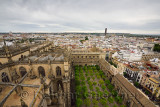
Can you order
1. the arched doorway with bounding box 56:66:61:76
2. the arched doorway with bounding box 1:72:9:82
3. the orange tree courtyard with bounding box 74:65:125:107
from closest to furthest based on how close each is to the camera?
the arched doorway with bounding box 1:72:9:82 < the arched doorway with bounding box 56:66:61:76 < the orange tree courtyard with bounding box 74:65:125:107

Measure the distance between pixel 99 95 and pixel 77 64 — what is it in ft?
67.9

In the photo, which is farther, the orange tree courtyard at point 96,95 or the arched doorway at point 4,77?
the orange tree courtyard at point 96,95

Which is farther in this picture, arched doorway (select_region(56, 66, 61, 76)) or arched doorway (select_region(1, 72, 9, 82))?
arched doorway (select_region(56, 66, 61, 76))

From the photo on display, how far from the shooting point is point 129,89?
1884 cm

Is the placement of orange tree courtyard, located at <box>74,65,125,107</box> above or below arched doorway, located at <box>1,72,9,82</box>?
below

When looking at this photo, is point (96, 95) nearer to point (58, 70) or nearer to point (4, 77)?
point (58, 70)

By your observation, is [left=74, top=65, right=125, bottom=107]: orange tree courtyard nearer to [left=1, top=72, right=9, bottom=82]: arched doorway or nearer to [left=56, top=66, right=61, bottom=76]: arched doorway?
[left=56, top=66, right=61, bottom=76]: arched doorway

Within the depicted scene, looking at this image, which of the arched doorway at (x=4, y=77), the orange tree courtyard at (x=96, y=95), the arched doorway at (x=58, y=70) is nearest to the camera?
the arched doorway at (x=4, y=77)

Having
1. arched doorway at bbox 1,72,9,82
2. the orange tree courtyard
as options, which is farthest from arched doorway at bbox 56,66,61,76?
arched doorway at bbox 1,72,9,82

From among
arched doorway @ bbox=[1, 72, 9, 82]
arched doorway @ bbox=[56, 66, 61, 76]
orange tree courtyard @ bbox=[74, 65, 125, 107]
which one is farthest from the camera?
orange tree courtyard @ bbox=[74, 65, 125, 107]

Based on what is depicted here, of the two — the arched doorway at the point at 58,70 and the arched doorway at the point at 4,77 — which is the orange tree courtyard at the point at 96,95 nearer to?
the arched doorway at the point at 58,70

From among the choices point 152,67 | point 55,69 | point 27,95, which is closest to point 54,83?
point 55,69

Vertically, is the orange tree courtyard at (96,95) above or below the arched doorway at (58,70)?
below

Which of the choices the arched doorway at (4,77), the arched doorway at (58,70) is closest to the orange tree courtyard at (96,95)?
the arched doorway at (58,70)
